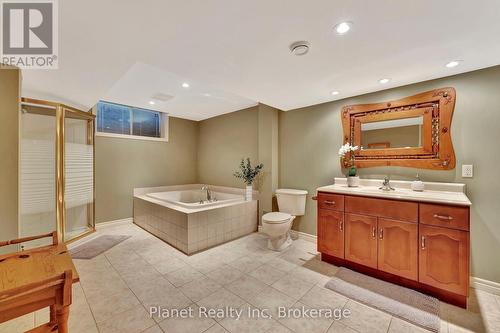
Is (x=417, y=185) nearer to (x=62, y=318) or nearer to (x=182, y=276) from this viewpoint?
(x=182, y=276)

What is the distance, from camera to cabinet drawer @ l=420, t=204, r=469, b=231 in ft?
5.43

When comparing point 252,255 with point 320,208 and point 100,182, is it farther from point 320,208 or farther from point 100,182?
point 100,182

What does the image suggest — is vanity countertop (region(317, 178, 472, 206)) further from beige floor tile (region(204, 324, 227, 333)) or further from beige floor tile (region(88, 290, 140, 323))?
beige floor tile (region(88, 290, 140, 323))

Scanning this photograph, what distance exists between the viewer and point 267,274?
7.39ft

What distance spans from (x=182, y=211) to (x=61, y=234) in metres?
1.76

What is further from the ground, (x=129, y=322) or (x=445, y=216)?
(x=445, y=216)

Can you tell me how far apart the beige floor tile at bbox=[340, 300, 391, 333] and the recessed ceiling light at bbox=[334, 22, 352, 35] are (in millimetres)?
2137

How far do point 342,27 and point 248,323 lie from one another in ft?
7.34

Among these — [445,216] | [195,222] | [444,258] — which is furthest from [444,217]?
[195,222]

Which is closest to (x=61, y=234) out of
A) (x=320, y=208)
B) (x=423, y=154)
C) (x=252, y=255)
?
(x=252, y=255)

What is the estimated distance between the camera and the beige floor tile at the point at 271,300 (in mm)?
1729

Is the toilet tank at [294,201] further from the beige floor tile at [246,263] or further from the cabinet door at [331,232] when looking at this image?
the beige floor tile at [246,263]

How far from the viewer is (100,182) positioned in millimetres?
3664

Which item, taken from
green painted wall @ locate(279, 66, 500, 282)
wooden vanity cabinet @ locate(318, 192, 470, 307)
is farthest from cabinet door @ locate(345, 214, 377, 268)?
green painted wall @ locate(279, 66, 500, 282)
